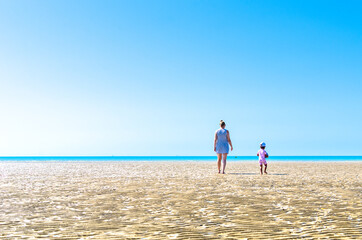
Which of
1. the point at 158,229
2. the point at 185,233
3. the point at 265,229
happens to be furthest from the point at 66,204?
the point at 265,229

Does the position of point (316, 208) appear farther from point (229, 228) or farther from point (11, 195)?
point (11, 195)

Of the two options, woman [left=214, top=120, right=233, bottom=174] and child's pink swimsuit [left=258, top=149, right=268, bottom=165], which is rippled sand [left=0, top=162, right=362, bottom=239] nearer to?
woman [left=214, top=120, right=233, bottom=174]

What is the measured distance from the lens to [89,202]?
7512mm

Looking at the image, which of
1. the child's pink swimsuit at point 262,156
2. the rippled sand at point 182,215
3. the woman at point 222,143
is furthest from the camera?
the child's pink swimsuit at point 262,156

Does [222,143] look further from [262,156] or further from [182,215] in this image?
[182,215]

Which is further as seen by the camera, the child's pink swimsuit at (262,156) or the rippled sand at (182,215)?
the child's pink swimsuit at (262,156)

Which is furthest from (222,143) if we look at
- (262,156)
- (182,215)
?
(182,215)

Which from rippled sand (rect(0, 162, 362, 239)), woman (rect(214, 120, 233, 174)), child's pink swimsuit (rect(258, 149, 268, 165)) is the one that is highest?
woman (rect(214, 120, 233, 174))

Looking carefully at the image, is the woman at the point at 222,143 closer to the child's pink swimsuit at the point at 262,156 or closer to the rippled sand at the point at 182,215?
the child's pink swimsuit at the point at 262,156

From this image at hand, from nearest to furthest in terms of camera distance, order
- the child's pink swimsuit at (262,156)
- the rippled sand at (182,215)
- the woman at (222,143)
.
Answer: the rippled sand at (182,215) < the woman at (222,143) < the child's pink swimsuit at (262,156)

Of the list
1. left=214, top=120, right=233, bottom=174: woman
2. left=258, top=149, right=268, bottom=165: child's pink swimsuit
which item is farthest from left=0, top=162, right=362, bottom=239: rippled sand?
left=258, top=149, right=268, bottom=165: child's pink swimsuit

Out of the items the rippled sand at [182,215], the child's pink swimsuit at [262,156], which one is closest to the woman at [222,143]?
the child's pink swimsuit at [262,156]

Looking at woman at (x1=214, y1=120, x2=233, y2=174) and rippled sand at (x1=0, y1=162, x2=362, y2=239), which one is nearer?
rippled sand at (x1=0, y1=162, x2=362, y2=239)

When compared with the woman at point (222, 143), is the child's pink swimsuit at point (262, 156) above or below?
below
